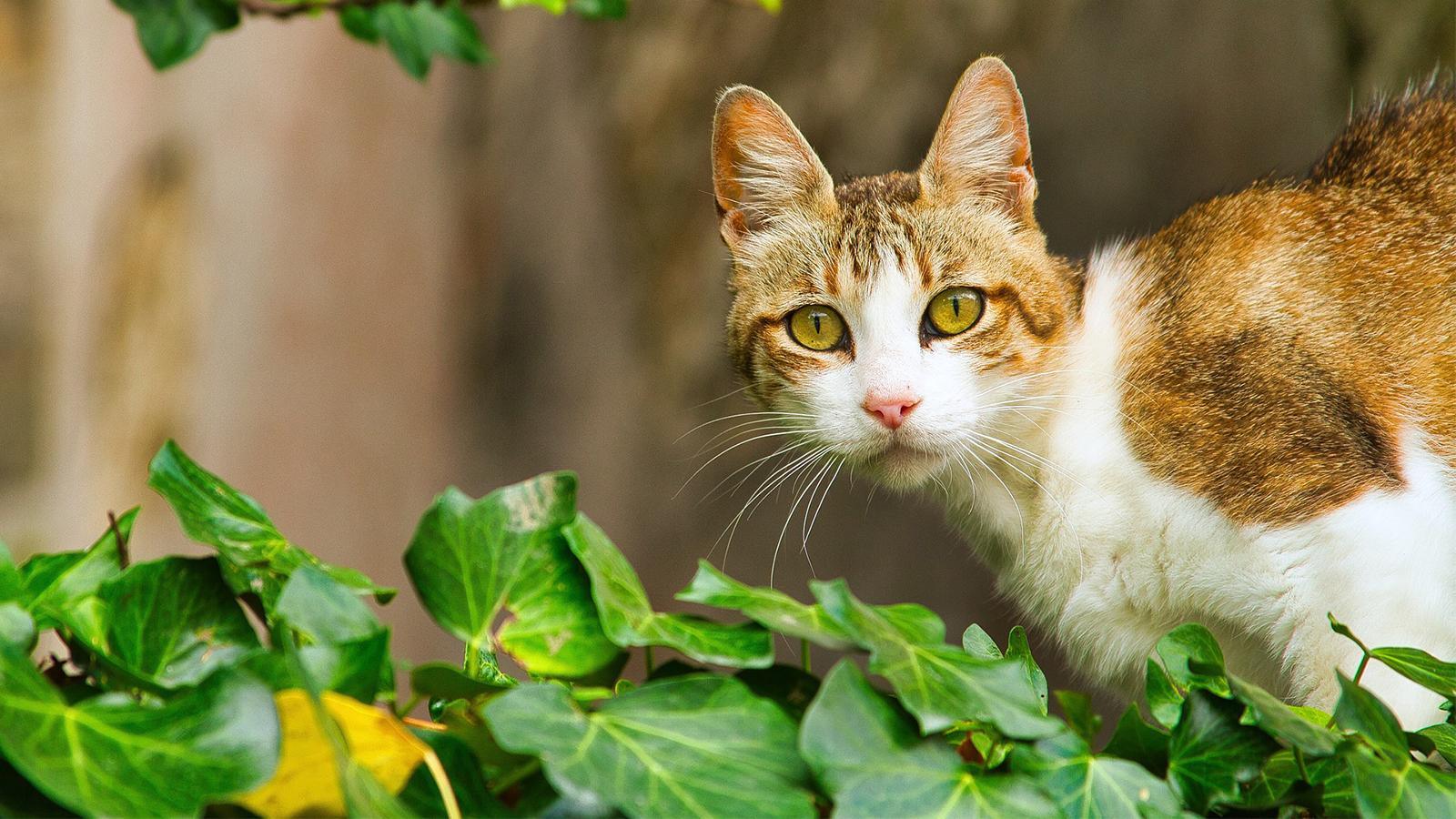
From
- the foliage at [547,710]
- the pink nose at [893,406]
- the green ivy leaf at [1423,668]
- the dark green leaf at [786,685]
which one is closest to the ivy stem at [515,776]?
the foliage at [547,710]

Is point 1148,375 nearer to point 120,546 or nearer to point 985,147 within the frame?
point 985,147

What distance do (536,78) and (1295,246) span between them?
2300 millimetres

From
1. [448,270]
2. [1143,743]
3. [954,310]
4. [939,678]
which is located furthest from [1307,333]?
[448,270]

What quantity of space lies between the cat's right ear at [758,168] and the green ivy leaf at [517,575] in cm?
80

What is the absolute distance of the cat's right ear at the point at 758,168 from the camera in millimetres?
1261

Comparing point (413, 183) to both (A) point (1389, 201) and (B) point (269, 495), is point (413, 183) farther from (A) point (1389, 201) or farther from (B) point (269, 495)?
(A) point (1389, 201)

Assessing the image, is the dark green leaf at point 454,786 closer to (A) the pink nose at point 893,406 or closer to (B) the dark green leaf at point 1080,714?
(B) the dark green leaf at point 1080,714

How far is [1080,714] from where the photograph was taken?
574 mm

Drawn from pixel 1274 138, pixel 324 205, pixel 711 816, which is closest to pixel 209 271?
pixel 324 205

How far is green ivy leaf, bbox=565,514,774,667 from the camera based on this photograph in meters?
0.50

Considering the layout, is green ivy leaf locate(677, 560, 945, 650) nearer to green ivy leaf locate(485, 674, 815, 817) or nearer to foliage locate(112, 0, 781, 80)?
green ivy leaf locate(485, 674, 815, 817)

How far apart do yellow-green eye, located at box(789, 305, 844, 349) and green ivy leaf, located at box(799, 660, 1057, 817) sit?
0.77 m

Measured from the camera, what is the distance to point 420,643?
311 centimetres

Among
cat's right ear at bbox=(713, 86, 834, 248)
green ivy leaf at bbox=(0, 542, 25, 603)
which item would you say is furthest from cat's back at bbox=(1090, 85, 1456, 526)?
green ivy leaf at bbox=(0, 542, 25, 603)
